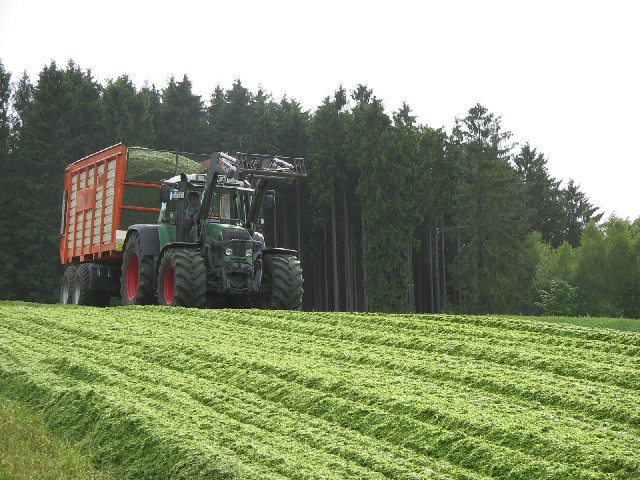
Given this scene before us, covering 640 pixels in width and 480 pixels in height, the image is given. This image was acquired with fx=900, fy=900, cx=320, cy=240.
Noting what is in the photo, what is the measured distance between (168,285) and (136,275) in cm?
178

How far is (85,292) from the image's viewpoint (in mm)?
18859

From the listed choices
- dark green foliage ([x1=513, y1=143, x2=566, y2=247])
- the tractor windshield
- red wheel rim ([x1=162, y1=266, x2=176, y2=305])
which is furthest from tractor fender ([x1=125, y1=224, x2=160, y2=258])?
dark green foliage ([x1=513, y1=143, x2=566, y2=247])

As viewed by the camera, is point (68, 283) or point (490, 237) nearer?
point (68, 283)

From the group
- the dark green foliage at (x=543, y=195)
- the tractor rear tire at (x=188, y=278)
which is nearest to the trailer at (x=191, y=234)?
the tractor rear tire at (x=188, y=278)

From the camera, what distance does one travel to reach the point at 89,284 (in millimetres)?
18703

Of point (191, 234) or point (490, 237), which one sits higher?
point (490, 237)

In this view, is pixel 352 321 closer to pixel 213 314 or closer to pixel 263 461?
pixel 213 314

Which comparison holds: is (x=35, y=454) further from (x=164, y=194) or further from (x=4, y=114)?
(x=4, y=114)

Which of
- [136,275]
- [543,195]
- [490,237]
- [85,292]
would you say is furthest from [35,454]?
[543,195]

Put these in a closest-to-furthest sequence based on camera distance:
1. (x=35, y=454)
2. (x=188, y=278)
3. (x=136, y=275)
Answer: (x=35, y=454) < (x=188, y=278) < (x=136, y=275)

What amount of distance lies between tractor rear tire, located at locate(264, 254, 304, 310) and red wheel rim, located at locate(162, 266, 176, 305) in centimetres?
162

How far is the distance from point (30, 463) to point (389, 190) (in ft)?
131

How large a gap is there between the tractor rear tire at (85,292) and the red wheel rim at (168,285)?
432 cm

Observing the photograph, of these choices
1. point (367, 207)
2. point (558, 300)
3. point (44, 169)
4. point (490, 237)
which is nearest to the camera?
point (367, 207)
